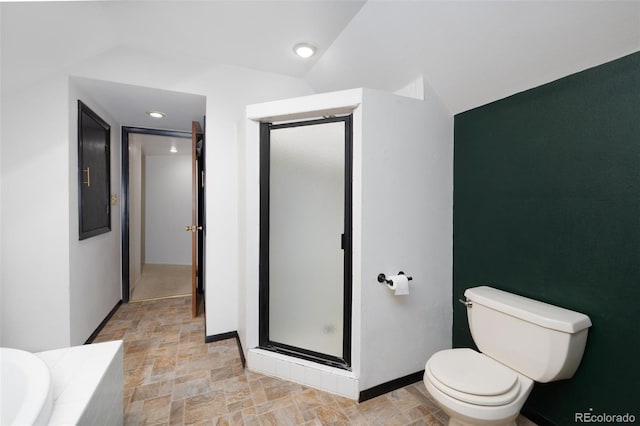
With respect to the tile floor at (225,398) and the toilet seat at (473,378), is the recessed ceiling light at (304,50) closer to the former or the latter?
the toilet seat at (473,378)

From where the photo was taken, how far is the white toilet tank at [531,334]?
4.21 ft

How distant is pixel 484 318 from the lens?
160 cm

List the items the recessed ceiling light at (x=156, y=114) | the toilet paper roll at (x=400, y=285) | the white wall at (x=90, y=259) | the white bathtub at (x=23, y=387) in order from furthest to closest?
the recessed ceiling light at (x=156, y=114), the white wall at (x=90, y=259), the toilet paper roll at (x=400, y=285), the white bathtub at (x=23, y=387)

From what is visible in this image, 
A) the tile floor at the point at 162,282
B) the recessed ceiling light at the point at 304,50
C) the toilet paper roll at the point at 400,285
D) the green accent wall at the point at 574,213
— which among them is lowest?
the tile floor at the point at 162,282

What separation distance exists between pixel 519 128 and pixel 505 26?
1.84ft

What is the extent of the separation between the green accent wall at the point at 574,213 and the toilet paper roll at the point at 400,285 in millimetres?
577

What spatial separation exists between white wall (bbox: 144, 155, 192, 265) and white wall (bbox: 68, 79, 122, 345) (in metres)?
2.05

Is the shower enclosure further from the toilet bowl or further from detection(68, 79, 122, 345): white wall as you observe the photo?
detection(68, 79, 122, 345): white wall

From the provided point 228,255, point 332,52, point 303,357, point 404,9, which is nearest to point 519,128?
point 404,9

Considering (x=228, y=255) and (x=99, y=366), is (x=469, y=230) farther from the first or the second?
(x=99, y=366)

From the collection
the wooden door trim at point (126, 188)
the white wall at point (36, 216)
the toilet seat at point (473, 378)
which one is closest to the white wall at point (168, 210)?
the wooden door trim at point (126, 188)

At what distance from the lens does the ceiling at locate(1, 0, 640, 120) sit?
1.29 m

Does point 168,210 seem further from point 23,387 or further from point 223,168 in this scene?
point 23,387

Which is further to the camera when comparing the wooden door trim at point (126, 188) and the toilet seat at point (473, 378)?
the wooden door trim at point (126, 188)
